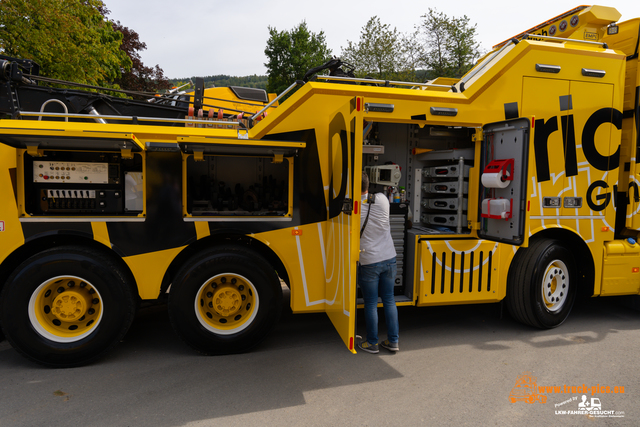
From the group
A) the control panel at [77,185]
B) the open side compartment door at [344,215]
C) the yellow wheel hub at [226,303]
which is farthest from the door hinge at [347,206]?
the control panel at [77,185]

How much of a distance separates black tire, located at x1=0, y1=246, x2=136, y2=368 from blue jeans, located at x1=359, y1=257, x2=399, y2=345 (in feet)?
7.71

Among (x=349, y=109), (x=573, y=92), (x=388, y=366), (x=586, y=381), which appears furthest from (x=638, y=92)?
(x=388, y=366)

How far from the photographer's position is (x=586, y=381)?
12.5 feet

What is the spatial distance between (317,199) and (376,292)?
1157 mm

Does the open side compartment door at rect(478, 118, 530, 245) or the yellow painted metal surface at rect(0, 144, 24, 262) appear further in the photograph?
the open side compartment door at rect(478, 118, 530, 245)

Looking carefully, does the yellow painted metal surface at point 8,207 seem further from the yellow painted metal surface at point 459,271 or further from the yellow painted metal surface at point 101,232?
the yellow painted metal surface at point 459,271

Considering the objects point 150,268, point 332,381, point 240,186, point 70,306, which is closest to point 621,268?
point 332,381

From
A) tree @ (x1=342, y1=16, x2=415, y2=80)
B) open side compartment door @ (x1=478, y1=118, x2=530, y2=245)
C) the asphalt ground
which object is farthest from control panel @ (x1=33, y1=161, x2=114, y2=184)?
tree @ (x1=342, y1=16, x2=415, y2=80)

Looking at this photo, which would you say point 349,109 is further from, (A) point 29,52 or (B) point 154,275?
(A) point 29,52

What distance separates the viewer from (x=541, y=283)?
4.96 m

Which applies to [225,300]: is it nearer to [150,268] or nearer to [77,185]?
[150,268]

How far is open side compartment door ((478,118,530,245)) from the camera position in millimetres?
4316

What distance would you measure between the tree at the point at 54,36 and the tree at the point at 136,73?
11.3m

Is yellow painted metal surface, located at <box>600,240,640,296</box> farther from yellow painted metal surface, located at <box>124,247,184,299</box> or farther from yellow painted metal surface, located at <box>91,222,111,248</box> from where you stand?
yellow painted metal surface, located at <box>91,222,111,248</box>
